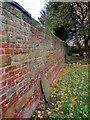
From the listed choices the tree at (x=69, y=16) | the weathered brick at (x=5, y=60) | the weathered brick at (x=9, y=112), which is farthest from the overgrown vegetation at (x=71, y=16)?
the weathered brick at (x=9, y=112)

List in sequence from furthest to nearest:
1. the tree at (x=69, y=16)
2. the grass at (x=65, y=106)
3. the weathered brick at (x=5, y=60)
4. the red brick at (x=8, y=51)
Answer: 1. the tree at (x=69, y=16)
2. the grass at (x=65, y=106)
3. the red brick at (x=8, y=51)
4. the weathered brick at (x=5, y=60)

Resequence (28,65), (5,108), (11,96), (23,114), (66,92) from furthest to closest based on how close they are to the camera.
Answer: (66,92)
(28,65)
(23,114)
(11,96)
(5,108)

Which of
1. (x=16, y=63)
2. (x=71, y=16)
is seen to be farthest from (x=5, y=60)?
(x=71, y=16)

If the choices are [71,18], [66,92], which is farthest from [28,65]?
[71,18]

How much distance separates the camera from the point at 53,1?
16641 millimetres

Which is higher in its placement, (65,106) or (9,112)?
(9,112)

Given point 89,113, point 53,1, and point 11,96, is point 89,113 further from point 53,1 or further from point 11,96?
point 53,1

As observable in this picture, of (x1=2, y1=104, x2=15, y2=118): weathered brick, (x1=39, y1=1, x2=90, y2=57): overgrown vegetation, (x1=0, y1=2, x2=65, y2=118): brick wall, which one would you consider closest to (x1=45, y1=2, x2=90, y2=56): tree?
(x1=39, y1=1, x2=90, y2=57): overgrown vegetation

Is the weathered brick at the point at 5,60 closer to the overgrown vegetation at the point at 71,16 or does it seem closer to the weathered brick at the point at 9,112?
the weathered brick at the point at 9,112

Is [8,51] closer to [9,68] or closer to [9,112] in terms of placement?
[9,68]

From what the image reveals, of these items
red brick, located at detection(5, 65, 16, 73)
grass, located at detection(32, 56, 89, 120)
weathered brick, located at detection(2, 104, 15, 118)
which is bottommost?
grass, located at detection(32, 56, 89, 120)

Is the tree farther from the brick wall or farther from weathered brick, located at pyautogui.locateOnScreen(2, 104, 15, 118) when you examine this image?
weathered brick, located at pyautogui.locateOnScreen(2, 104, 15, 118)

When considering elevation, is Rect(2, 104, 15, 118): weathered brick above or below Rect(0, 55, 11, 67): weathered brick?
below

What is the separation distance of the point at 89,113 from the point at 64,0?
13.0 m
